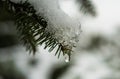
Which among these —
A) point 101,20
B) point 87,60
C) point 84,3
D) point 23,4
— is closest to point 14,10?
point 23,4

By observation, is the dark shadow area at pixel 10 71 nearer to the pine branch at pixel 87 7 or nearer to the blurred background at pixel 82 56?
the blurred background at pixel 82 56

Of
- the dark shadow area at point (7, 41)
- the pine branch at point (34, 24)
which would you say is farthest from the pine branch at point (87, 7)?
the dark shadow area at point (7, 41)

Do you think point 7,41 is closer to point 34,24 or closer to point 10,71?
point 10,71

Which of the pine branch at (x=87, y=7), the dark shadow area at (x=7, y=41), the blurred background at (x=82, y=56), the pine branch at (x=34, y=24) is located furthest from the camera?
the blurred background at (x=82, y=56)

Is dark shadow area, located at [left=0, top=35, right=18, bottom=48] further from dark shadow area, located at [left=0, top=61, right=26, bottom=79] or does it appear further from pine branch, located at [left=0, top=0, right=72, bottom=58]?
pine branch, located at [left=0, top=0, right=72, bottom=58]

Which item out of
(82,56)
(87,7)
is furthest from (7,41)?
(87,7)

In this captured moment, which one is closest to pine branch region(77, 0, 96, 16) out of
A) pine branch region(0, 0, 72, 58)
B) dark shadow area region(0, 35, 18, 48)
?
pine branch region(0, 0, 72, 58)

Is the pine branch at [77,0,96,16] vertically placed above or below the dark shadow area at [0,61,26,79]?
above

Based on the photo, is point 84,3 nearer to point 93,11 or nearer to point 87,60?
point 93,11
